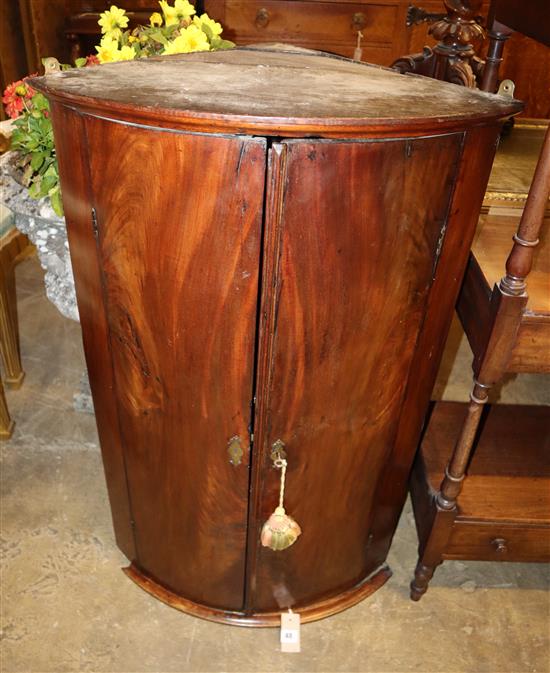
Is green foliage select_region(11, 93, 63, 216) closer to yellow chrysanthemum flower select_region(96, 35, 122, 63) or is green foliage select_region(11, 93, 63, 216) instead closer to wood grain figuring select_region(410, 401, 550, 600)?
yellow chrysanthemum flower select_region(96, 35, 122, 63)

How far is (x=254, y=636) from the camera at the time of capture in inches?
59.7

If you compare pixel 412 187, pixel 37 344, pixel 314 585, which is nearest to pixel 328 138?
pixel 412 187

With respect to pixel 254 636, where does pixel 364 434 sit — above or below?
above

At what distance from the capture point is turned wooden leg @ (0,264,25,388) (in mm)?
2104

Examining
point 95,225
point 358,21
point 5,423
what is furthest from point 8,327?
point 358,21

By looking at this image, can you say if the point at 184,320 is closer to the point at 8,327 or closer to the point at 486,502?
the point at 486,502

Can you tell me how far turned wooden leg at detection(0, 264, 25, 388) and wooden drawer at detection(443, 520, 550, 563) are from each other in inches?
62.6

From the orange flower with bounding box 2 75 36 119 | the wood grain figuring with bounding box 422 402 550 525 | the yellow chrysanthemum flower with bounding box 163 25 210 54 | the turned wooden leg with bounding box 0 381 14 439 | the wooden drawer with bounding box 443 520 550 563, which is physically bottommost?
the turned wooden leg with bounding box 0 381 14 439

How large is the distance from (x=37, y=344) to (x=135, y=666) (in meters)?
1.46

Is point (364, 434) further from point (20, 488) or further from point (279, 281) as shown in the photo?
point (20, 488)

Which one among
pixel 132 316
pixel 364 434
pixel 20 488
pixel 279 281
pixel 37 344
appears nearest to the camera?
pixel 279 281

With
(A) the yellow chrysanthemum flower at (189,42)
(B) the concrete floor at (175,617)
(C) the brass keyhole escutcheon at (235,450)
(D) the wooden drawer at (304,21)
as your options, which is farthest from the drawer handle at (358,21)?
(C) the brass keyhole escutcheon at (235,450)

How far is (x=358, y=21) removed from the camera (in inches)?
119

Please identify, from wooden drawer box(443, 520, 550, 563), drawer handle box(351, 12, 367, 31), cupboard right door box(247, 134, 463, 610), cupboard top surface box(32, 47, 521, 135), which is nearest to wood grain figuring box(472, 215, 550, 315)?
cupboard right door box(247, 134, 463, 610)
